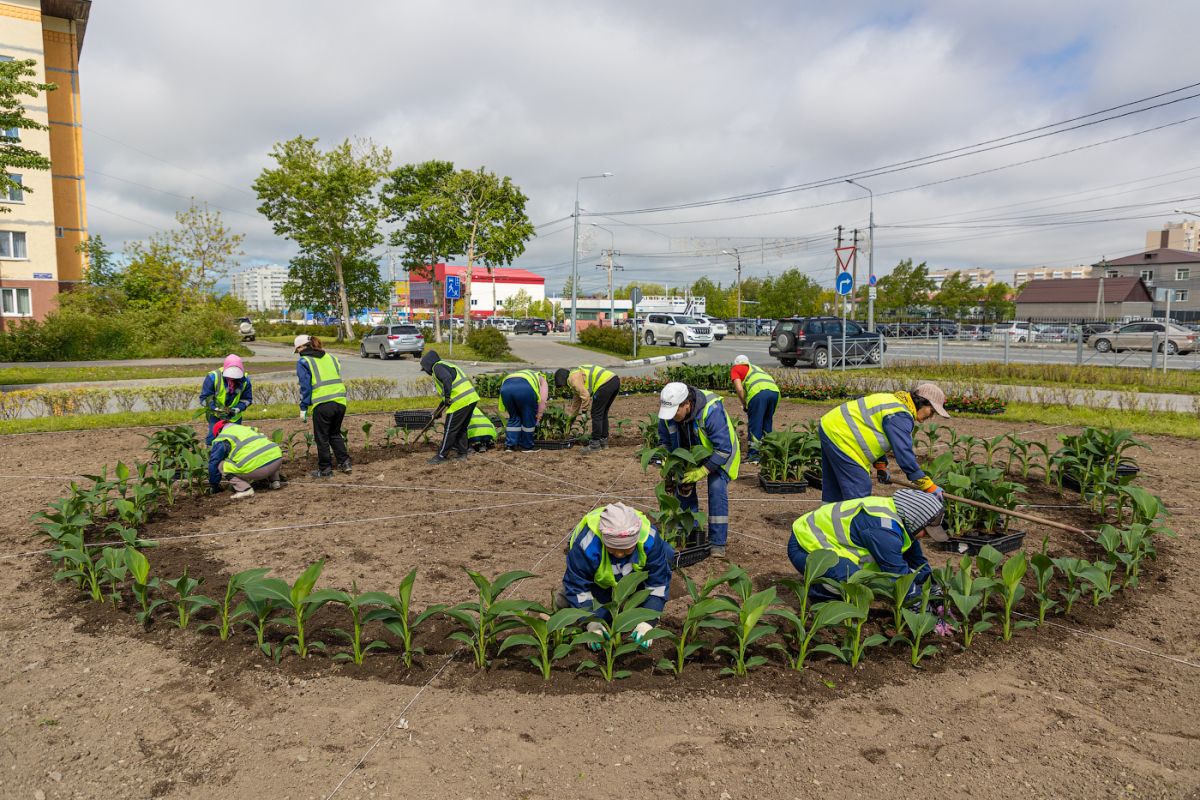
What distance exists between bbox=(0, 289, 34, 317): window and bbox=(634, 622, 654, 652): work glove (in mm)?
39991

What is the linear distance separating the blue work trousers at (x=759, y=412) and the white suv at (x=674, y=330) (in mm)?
29718

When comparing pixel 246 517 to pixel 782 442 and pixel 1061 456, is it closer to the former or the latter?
pixel 782 442

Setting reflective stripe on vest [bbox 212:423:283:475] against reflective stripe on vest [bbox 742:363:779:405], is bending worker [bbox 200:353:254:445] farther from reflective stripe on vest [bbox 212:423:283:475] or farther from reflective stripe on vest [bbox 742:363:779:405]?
reflective stripe on vest [bbox 742:363:779:405]

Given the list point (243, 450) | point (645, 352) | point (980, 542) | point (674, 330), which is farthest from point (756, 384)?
point (674, 330)

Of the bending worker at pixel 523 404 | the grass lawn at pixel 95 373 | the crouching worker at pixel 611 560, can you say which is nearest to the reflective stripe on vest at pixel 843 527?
the crouching worker at pixel 611 560

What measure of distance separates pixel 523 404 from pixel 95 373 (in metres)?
17.3

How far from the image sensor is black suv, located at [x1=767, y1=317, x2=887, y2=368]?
908 inches

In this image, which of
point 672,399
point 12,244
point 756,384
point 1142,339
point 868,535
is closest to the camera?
point 868,535

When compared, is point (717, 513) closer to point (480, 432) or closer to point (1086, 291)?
point (480, 432)

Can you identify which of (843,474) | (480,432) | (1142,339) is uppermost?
(1142,339)

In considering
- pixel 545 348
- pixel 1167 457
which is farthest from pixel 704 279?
pixel 1167 457

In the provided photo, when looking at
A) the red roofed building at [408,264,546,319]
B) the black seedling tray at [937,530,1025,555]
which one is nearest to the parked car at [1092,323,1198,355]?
the black seedling tray at [937,530,1025,555]

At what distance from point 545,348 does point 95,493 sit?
Answer: 31071mm

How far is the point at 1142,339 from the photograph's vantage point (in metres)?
28.0
